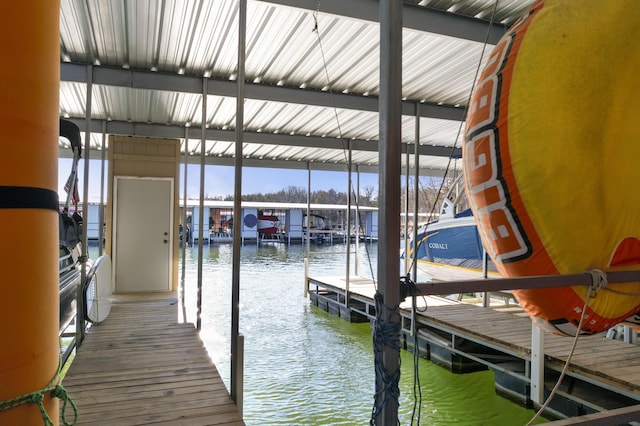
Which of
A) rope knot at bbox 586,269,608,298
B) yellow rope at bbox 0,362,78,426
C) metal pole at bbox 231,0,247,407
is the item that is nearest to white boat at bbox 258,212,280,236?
metal pole at bbox 231,0,247,407

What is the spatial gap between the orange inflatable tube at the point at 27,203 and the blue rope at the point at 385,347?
0.96 meters

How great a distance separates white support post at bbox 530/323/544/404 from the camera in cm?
409

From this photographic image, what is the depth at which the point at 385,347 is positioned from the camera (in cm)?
147

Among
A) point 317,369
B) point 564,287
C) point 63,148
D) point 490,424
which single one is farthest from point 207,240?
point 564,287

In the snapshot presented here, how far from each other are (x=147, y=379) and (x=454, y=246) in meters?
6.58

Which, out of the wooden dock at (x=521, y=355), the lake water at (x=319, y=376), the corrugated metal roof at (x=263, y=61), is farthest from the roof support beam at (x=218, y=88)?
the lake water at (x=319, y=376)

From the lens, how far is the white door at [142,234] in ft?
25.2

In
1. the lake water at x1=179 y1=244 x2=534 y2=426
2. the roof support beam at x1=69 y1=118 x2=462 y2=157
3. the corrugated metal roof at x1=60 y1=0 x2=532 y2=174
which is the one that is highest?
the corrugated metal roof at x1=60 y1=0 x2=532 y2=174

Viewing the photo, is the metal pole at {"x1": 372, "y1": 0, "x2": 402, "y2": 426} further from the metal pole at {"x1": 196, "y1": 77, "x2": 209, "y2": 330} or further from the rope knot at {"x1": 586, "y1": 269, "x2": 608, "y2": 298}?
the metal pole at {"x1": 196, "y1": 77, "x2": 209, "y2": 330}

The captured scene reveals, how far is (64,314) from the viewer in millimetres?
4293

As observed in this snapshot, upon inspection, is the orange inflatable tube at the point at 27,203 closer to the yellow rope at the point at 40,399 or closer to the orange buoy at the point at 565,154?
the yellow rope at the point at 40,399

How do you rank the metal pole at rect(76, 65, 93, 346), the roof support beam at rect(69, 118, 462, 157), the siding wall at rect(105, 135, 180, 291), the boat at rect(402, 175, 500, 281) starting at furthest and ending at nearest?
Result: the boat at rect(402, 175, 500, 281), the siding wall at rect(105, 135, 180, 291), the roof support beam at rect(69, 118, 462, 157), the metal pole at rect(76, 65, 93, 346)

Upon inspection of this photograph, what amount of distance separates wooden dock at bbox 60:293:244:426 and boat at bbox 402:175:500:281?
4798mm

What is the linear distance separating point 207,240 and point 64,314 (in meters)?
26.8
